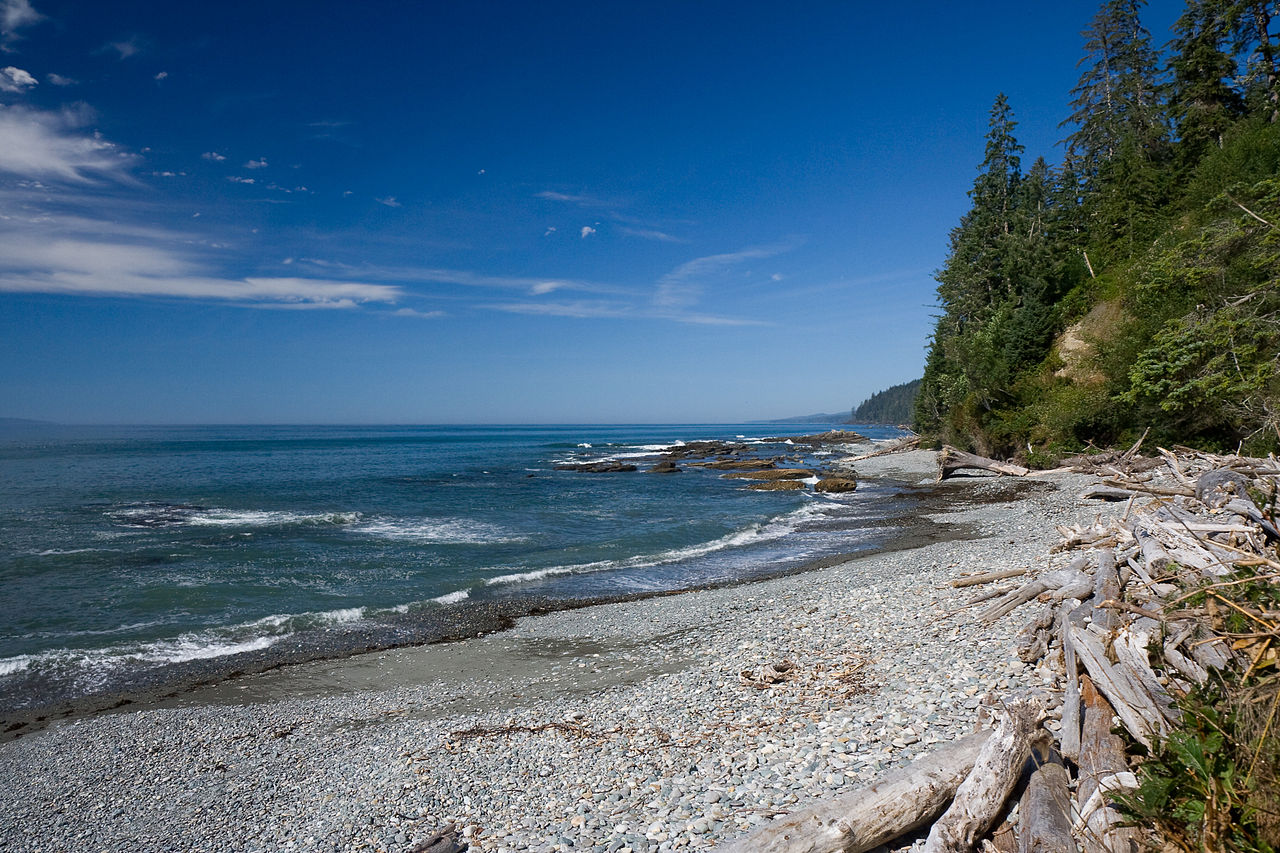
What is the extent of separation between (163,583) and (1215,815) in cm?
2317

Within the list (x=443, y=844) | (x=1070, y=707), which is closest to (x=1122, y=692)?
(x=1070, y=707)

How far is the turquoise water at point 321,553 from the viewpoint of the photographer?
14375mm

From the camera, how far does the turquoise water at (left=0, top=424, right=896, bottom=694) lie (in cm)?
1438

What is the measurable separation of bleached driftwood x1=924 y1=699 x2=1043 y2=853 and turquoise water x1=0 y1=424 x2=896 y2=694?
12700mm

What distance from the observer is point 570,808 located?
619cm

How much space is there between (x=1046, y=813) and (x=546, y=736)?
5.94 metres

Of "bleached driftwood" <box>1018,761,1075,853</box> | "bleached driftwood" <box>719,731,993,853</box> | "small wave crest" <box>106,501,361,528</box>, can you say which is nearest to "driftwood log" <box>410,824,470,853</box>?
"bleached driftwood" <box>719,731,993,853</box>

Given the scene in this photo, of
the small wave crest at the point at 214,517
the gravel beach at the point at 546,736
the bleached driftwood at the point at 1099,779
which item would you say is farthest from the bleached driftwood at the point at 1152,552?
the small wave crest at the point at 214,517

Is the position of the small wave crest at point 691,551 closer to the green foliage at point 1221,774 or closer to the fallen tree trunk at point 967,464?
the fallen tree trunk at point 967,464

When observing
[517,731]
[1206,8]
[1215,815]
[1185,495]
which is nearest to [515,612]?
[517,731]

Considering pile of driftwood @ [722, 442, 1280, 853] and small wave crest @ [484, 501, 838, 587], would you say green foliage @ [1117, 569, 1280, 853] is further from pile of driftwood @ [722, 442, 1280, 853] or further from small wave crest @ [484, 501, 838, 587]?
small wave crest @ [484, 501, 838, 587]

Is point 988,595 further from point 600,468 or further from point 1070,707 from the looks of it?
point 600,468

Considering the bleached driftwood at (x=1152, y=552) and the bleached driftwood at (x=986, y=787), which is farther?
the bleached driftwood at (x=1152, y=552)

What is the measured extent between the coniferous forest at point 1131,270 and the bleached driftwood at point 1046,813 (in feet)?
34.8
